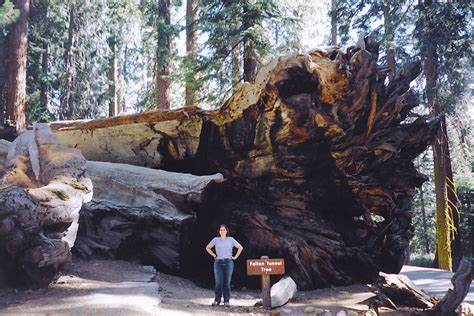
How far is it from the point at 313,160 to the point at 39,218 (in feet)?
18.1

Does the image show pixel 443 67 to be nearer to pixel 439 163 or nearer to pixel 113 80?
pixel 439 163

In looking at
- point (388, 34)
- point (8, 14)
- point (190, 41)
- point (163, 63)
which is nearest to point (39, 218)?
point (8, 14)

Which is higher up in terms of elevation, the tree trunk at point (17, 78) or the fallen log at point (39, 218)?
the tree trunk at point (17, 78)

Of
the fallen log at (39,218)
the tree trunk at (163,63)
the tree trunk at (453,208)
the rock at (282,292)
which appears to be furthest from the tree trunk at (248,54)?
the rock at (282,292)

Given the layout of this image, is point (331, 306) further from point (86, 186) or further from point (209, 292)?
A: point (86, 186)

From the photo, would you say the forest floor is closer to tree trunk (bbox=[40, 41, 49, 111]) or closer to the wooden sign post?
the wooden sign post

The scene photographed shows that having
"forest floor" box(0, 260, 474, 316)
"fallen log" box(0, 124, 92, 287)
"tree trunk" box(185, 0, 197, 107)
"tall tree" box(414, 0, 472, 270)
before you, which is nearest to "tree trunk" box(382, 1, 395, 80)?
"tall tree" box(414, 0, 472, 270)

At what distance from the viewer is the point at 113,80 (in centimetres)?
2505

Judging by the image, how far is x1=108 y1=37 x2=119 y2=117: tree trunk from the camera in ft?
76.9

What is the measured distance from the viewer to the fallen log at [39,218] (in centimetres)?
486

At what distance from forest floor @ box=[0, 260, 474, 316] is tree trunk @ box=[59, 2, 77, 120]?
14578 mm

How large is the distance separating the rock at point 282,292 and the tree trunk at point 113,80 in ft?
60.8

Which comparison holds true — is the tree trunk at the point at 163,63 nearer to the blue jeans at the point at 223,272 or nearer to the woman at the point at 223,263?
the woman at the point at 223,263

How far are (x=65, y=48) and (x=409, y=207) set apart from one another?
19.5 m
